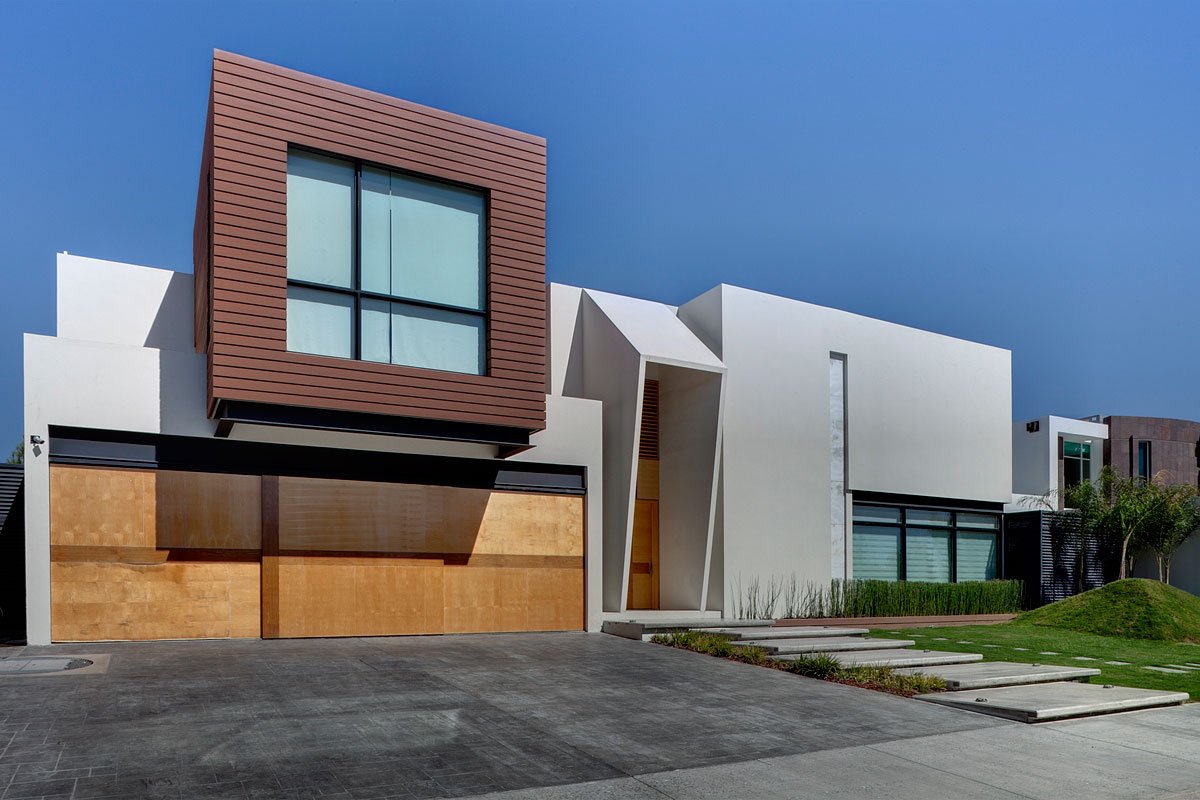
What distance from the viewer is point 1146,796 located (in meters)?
5.97

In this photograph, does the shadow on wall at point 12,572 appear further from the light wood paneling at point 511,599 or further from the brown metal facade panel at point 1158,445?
the brown metal facade panel at point 1158,445

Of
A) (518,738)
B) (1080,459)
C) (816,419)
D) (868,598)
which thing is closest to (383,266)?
(518,738)

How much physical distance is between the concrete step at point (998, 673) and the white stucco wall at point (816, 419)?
583 cm

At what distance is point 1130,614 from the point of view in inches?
680

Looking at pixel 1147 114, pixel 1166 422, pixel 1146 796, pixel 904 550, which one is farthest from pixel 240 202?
pixel 1147 114

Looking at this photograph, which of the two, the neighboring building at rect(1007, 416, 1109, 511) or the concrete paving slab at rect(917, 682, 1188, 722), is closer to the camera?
the concrete paving slab at rect(917, 682, 1188, 722)

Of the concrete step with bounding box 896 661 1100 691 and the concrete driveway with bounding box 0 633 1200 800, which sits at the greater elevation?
the concrete driveway with bounding box 0 633 1200 800

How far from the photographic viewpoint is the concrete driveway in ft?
18.5

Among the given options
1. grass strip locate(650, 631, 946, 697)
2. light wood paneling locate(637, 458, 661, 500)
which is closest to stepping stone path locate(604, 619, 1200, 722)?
grass strip locate(650, 631, 946, 697)

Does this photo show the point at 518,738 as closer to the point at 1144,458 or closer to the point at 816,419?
the point at 816,419

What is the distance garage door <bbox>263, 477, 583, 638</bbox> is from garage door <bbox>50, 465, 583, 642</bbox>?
0.02m

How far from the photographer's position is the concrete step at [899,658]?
11.1 meters

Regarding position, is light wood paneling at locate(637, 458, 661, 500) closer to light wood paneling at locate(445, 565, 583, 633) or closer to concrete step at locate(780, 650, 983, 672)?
light wood paneling at locate(445, 565, 583, 633)

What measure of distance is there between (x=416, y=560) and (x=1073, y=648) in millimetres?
10684
